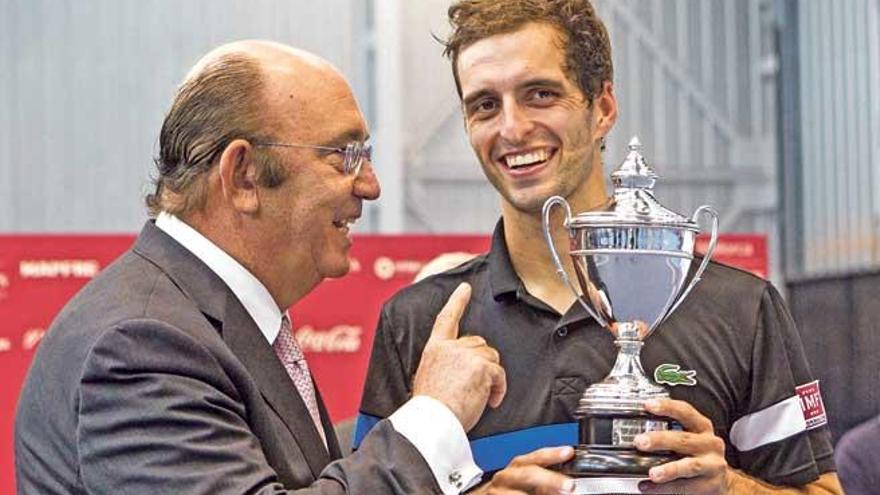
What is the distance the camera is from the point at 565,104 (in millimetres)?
2320

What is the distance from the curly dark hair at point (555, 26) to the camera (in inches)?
92.1

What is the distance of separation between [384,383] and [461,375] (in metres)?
0.34

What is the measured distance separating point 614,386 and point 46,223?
4.69 meters

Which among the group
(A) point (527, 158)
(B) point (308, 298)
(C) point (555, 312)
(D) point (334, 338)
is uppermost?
(A) point (527, 158)

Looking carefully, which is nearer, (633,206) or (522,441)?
(633,206)

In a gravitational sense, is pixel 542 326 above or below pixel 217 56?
below

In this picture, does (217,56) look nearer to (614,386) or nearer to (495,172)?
(495,172)

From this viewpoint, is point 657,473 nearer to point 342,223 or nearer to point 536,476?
point 536,476

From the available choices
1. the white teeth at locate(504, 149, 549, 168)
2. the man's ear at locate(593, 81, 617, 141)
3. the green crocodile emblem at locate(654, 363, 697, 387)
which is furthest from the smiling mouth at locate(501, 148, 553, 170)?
the green crocodile emblem at locate(654, 363, 697, 387)

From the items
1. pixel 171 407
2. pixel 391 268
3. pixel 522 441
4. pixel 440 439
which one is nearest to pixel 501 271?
pixel 522 441

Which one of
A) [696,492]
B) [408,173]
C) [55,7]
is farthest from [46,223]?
[696,492]

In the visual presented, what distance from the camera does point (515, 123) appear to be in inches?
89.7

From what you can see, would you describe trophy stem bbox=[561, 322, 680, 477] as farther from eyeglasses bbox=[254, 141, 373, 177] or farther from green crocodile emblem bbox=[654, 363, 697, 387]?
eyeglasses bbox=[254, 141, 373, 177]

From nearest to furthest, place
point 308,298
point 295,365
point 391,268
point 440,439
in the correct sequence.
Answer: point 440,439
point 295,365
point 308,298
point 391,268
